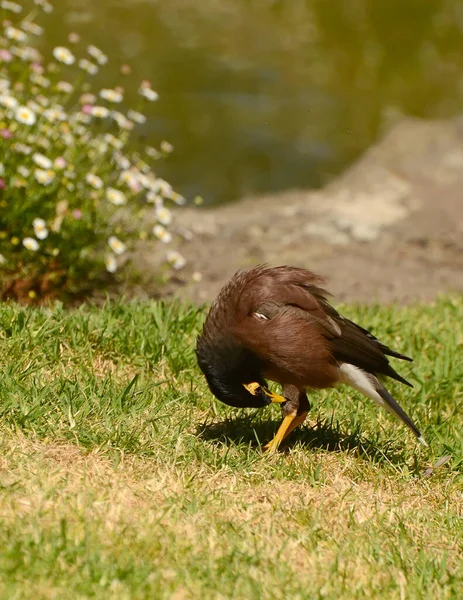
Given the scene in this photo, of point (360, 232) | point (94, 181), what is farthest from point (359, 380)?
point (360, 232)

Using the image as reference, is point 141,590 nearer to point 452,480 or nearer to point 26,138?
point 452,480

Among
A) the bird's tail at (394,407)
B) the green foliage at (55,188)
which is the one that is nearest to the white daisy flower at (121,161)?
the green foliage at (55,188)

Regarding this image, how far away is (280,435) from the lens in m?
4.64

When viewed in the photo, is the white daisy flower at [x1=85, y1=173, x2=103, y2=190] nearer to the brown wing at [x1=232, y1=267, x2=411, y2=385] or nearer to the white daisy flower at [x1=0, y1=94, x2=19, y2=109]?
the white daisy flower at [x1=0, y1=94, x2=19, y2=109]

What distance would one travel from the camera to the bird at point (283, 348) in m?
4.49

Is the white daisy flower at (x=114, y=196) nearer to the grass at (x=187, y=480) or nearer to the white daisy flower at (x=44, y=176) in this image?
the white daisy flower at (x=44, y=176)

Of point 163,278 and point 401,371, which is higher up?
point 401,371

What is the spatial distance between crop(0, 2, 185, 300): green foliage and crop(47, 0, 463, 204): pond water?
3.51 meters

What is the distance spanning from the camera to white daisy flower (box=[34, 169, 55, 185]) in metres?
6.18

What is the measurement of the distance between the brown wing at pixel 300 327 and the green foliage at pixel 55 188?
2.18 meters

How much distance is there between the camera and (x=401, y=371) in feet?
19.7

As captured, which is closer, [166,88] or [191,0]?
[166,88]

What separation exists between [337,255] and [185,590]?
19.4 feet

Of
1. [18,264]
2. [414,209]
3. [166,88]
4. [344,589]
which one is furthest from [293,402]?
[166,88]
